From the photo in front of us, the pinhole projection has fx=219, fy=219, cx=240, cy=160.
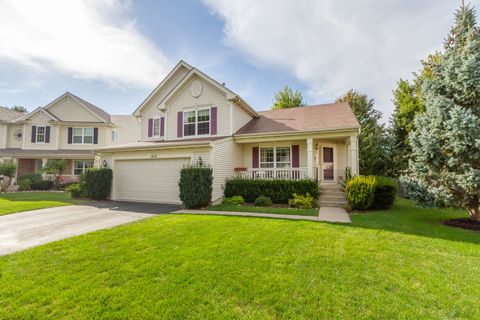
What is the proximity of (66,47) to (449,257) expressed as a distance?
588 inches

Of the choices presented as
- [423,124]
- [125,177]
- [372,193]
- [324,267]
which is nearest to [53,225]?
[125,177]

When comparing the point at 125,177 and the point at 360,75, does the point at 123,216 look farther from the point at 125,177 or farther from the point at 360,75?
the point at 360,75

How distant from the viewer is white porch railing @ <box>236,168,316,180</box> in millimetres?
11445

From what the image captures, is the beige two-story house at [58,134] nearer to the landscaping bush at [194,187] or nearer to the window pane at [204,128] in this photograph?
the window pane at [204,128]

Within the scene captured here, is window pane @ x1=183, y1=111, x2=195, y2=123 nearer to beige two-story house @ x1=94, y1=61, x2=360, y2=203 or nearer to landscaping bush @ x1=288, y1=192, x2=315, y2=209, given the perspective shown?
beige two-story house @ x1=94, y1=61, x2=360, y2=203

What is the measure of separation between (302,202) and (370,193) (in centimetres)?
264

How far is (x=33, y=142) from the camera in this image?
2066cm

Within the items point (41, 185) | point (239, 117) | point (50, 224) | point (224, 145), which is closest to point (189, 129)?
point (239, 117)

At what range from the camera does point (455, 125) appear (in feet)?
21.4

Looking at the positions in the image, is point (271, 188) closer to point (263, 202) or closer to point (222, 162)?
point (263, 202)

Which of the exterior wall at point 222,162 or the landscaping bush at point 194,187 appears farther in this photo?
the exterior wall at point 222,162

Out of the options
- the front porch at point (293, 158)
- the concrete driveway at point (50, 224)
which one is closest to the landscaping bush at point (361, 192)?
the front porch at point (293, 158)

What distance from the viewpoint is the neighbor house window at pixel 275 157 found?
12.7 m

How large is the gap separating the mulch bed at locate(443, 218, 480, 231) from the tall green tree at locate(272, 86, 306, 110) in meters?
21.3
